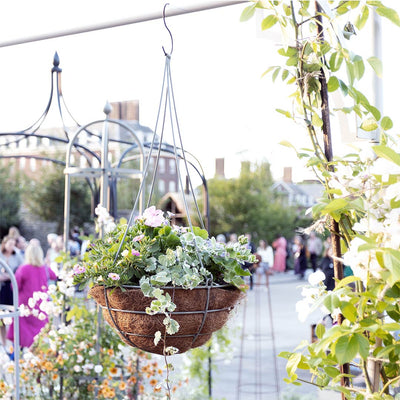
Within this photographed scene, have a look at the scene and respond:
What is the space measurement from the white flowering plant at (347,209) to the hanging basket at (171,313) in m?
0.31

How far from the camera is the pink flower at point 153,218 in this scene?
1420 millimetres

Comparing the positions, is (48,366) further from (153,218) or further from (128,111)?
(128,111)

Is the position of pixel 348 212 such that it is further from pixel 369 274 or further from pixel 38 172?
pixel 38 172

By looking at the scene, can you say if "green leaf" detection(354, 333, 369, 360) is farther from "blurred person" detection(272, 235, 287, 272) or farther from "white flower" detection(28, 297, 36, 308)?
"blurred person" detection(272, 235, 287, 272)

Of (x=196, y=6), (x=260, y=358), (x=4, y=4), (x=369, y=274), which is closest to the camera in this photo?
(x=369, y=274)

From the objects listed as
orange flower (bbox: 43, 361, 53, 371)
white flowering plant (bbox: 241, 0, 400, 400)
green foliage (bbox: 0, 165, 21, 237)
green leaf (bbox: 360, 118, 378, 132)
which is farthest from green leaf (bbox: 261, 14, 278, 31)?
green foliage (bbox: 0, 165, 21, 237)

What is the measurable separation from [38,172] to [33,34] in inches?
983

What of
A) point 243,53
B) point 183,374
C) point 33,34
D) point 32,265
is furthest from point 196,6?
point 243,53

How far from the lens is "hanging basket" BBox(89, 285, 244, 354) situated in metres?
1.31

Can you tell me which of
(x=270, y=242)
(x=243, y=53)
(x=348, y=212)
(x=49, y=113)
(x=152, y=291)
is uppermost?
(x=243, y=53)

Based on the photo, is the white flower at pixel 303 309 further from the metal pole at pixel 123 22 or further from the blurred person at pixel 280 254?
the blurred person at pixel 280 254

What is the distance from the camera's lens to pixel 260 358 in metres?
5.86

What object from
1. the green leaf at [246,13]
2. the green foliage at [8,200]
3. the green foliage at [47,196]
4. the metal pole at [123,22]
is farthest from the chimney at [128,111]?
the green leaf at [246,13]

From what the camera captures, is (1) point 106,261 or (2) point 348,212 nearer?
(2) point 348,212
